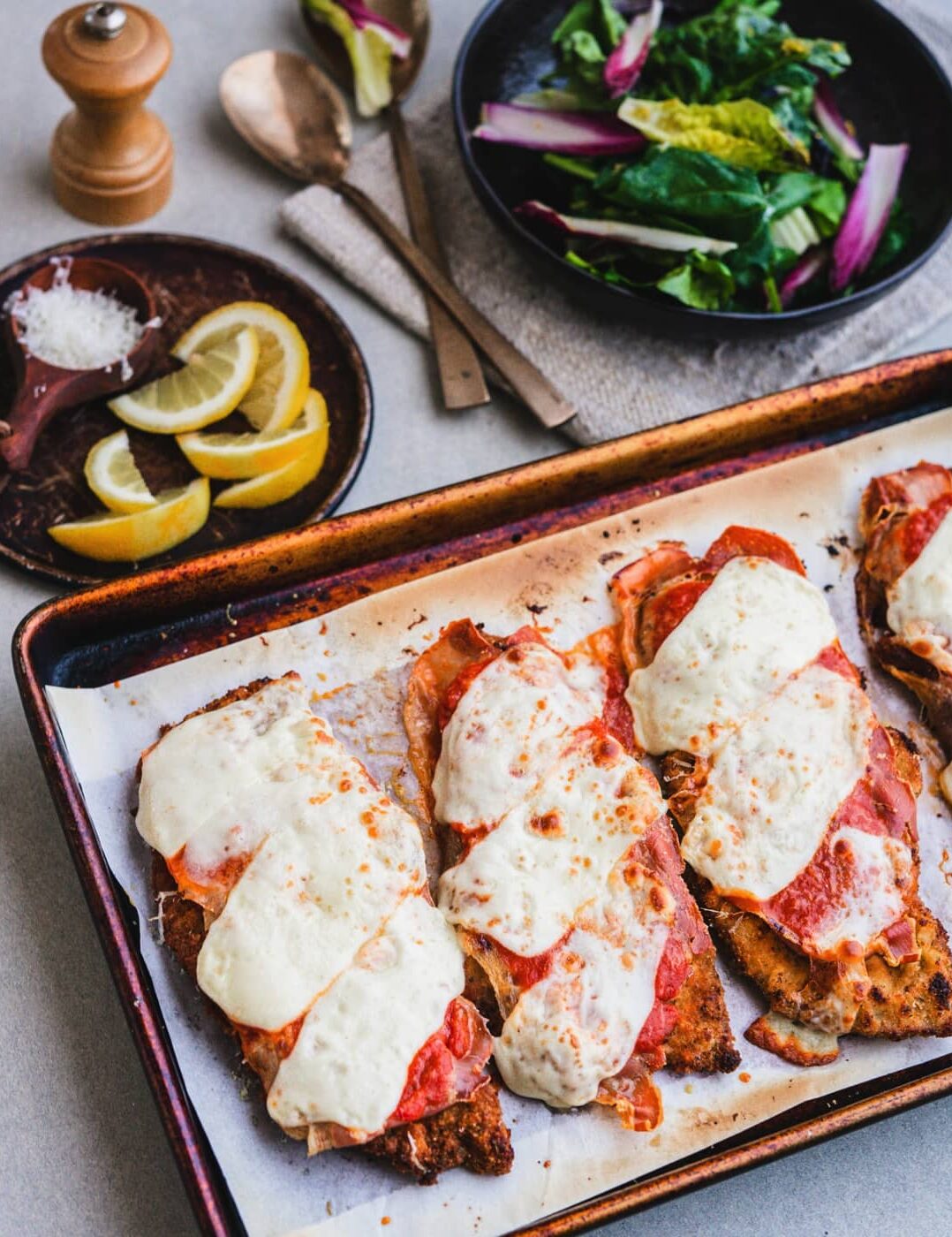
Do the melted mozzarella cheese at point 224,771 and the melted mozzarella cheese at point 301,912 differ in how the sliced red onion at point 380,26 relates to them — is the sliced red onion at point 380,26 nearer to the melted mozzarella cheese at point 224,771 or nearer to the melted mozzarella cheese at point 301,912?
the melted mozzarella cheese at point 224,771

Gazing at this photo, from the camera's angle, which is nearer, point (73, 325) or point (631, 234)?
point (73, 325)

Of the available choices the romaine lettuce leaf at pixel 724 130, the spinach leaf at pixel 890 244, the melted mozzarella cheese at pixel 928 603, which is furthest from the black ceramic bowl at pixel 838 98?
the melted mozzarella cheese at pixel 928 603

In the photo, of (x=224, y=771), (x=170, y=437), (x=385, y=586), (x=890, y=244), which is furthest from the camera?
(x=890, y=244)

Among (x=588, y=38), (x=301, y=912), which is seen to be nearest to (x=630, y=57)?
(x=588, y=38)

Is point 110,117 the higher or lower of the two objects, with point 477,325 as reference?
higher

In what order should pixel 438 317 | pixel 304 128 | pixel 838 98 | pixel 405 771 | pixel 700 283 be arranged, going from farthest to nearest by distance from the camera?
1. pixel 838 98
2. pixel 304 128
3. pixel 438 317
4. pixel 700 283
5. pixel 405 771

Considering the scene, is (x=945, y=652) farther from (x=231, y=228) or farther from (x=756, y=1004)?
(x=231, y=228)

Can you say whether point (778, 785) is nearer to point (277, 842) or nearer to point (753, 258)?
point (277, 842)
